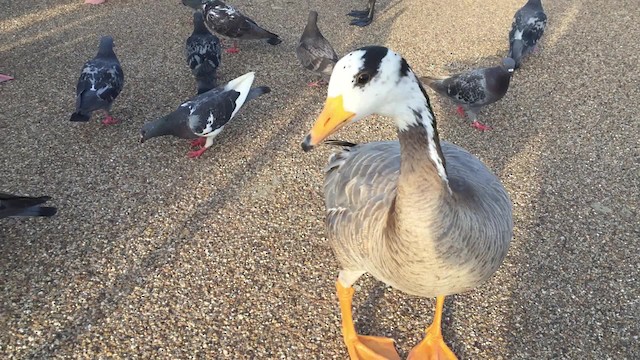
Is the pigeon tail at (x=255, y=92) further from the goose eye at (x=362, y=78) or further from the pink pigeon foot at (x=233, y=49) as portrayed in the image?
the goose eye at (x=362, y=78)

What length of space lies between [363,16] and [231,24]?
2.73 meters

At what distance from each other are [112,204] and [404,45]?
5267 mm

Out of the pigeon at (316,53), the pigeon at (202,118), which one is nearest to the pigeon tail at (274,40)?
the pigeon at (316,53)

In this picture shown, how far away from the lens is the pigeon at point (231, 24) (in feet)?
23.9

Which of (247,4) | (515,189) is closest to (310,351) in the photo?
(515,189)

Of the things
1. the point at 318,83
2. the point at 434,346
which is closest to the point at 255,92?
the point at 318,83

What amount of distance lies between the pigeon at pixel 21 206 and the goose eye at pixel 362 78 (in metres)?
3.49

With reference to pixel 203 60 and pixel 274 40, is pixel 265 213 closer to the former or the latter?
pixel 203 60

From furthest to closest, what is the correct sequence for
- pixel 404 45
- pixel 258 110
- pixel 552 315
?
pixel 404 45, pixel 258 110, pixel 552 315

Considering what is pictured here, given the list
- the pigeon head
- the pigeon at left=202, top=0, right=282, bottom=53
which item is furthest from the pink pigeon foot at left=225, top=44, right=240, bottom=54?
the pigeon head

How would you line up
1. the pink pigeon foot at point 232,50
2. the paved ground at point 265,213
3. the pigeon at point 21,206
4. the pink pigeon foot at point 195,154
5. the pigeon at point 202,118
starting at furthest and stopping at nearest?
the pink pigeon foot at point 232,50 < the pink pigeon foot at point 195,154 < the pigeon at point 202,118 < the pigeon at point 21,206 < the paved ground at point 265,213

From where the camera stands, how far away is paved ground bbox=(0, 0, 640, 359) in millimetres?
3760

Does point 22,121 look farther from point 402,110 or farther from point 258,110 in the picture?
point 402,110

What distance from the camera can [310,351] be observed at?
3.63m
